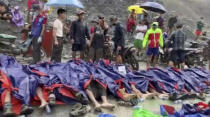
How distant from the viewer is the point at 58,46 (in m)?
7.98

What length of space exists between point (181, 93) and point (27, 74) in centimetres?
359

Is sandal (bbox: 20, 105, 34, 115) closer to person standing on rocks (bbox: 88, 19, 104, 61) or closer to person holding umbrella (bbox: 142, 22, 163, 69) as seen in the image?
A: person standing on rocks (bbox: 88, 19, 104, 61)

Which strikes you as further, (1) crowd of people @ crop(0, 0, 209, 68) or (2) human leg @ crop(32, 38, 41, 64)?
(2) human leg @ crop(32, 38, 41, 64)

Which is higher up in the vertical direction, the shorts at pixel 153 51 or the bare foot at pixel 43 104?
the shorts at pixel 153 51

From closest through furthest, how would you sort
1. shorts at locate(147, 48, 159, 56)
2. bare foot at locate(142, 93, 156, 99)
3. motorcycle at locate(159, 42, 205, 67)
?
bare foot at locate(142, 93, 156, 99), shorts at locate(147, 48, 159, 56), motorcycle at locate(159, 42, 205, 67)

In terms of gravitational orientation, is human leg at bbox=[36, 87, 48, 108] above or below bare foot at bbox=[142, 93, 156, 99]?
above

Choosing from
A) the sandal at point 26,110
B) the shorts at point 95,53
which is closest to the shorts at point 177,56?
the shorts at point 95,53

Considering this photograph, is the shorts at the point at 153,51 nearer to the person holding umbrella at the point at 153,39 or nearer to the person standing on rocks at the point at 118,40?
the person holding umbrella at the point at 153,39

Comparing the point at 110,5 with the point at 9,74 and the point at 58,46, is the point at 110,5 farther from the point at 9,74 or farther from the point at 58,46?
the point at 9,74

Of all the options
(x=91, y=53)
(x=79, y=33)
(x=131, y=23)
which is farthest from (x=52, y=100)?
(x=131, y=23)

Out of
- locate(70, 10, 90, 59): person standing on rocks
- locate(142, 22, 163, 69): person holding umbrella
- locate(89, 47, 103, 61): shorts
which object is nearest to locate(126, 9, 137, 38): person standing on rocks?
locate(142, 22, 163, 69): person holding umbrella

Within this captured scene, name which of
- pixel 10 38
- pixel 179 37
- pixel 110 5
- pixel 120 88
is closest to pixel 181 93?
pixel 120 88

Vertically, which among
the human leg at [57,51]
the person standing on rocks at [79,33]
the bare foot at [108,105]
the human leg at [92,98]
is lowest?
the bare foot at [108,105]

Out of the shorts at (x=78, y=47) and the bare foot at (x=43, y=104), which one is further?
the shorts at (x=78, y=47)
